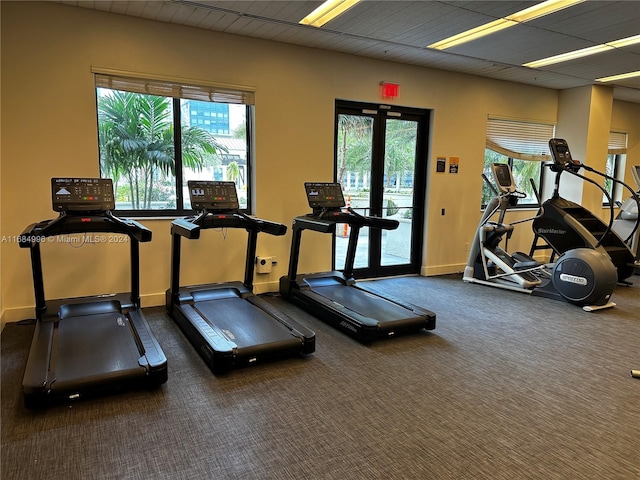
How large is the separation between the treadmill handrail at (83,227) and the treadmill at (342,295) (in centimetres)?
174

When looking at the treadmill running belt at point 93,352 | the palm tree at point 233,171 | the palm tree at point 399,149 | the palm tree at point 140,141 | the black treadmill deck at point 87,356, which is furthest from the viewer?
the palm tree at point 399,149

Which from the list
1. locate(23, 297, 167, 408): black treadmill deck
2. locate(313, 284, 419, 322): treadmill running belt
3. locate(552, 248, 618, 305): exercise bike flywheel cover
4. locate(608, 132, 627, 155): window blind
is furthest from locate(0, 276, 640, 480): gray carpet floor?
locate(608, 132, 627, 155): window blind

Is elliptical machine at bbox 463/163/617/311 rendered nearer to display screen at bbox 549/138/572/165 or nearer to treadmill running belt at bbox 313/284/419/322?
display screen at bbox 549/138/572/165

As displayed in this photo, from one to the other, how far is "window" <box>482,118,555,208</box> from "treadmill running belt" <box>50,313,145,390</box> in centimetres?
591

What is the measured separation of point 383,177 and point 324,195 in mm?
1533

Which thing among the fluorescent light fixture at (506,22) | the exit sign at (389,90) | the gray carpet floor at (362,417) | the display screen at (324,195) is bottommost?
the gray carpet floor at (362,417)

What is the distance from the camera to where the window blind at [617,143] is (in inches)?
343

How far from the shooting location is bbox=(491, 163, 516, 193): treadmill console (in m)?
5.88

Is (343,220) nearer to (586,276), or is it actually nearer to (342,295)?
(342,295)

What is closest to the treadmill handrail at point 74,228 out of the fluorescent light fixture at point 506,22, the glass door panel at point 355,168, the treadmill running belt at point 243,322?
the treadmill running belt at point 243,322

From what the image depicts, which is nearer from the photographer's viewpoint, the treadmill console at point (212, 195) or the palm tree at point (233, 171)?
the treadmill console at point (212, 195)

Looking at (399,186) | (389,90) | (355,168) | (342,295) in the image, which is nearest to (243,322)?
(342,295)

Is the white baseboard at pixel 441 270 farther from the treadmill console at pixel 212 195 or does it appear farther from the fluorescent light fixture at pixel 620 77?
the fluorescent light fixture at pixel 620 77

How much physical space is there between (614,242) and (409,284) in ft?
9.07
